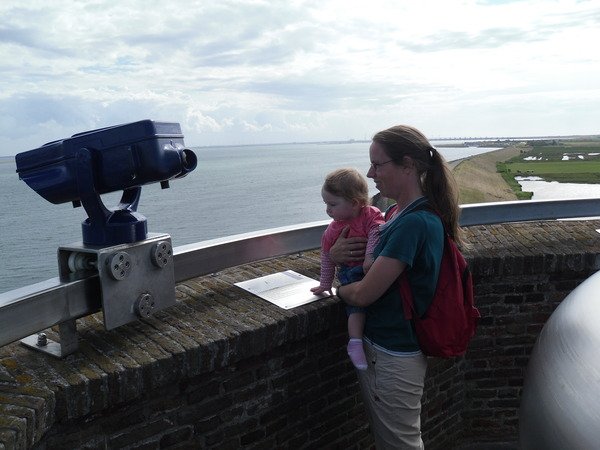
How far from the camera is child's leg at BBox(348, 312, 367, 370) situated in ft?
8.76

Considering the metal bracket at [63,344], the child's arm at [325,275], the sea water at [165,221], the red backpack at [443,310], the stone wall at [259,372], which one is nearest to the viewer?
the stone wall at [259,372]

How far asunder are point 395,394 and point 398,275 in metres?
0.55

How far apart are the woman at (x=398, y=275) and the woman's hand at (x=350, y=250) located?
268 mm

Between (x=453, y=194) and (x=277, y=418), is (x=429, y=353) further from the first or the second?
(x=277, y=418)

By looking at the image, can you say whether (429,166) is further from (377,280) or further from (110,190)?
(110,190)

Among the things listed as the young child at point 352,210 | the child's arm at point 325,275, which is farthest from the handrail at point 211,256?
the young child at point 352,210

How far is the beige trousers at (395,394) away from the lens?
2.58 meters

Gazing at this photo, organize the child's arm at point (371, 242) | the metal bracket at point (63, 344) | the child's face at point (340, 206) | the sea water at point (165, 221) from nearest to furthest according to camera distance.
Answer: the metal bracket at point (63, 344) < the child's arm at point (371, 242) < the child's face at point (340, 206) < the sea water at point (165, 221)

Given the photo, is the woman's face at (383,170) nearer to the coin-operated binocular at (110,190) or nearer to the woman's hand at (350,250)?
the woman's hand at (350,250)

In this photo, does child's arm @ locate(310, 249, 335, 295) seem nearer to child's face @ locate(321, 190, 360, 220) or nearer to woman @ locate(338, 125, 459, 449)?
child's face @ locate(321, 190, 360, 220)

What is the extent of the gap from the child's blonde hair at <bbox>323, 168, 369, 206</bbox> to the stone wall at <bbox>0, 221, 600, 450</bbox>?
597 mm

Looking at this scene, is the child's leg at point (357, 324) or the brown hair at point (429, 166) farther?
the child's leg at point (357, 324)

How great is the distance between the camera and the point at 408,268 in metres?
2.47

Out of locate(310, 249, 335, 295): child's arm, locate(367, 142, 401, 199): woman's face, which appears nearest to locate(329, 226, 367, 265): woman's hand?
locate(310, 249, 335, 295): child's arm
